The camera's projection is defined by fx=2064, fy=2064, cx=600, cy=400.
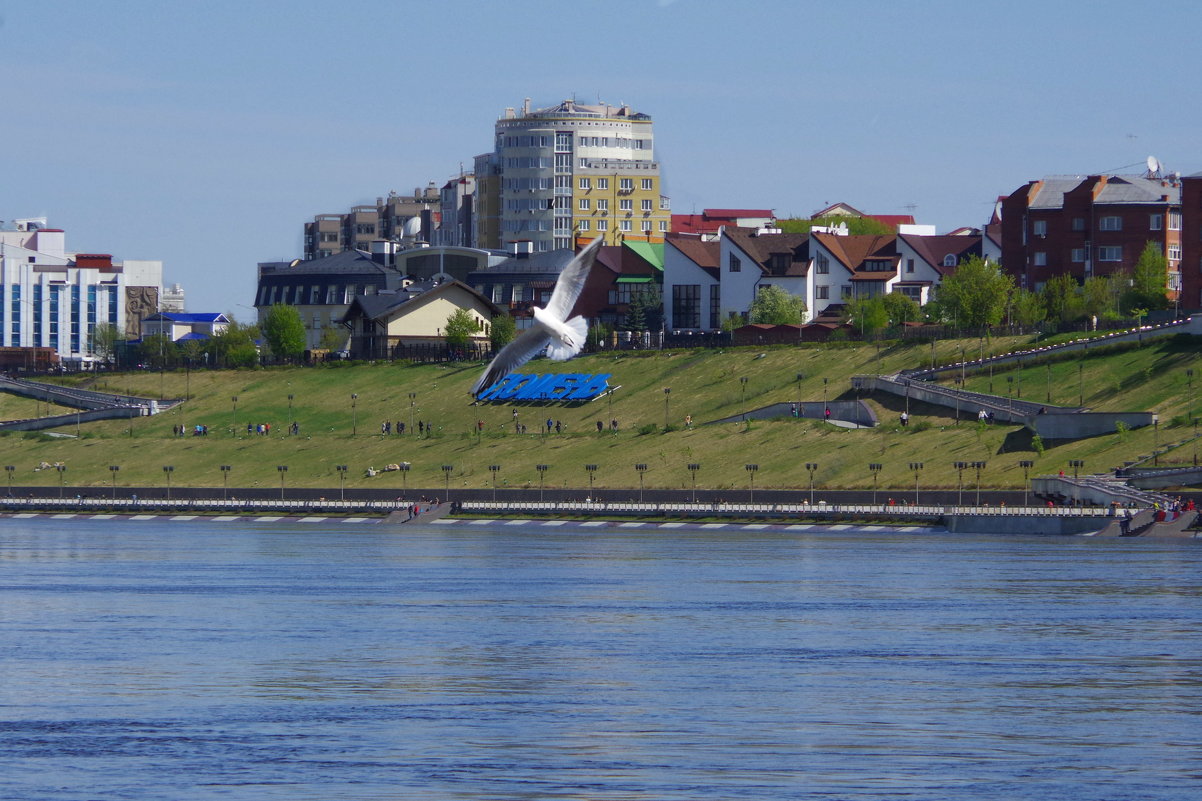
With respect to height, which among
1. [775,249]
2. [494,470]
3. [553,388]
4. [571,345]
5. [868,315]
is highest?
[775,249]

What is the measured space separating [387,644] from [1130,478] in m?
55.8

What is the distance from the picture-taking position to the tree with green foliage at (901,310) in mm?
165625

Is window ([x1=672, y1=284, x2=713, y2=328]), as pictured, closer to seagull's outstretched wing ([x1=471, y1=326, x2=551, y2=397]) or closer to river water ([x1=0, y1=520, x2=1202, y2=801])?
river water ([x1=0, y1=520, x2=1202, y2=801])

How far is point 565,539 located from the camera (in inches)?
4220

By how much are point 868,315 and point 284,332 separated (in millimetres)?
60159

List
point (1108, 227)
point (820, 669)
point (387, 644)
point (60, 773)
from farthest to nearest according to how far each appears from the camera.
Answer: point (1108, 227)
point (387, 644)
point (820, 669)
point (60, 773)

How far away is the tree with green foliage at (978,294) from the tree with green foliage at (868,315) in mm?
6333

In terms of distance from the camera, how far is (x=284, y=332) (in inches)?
7672

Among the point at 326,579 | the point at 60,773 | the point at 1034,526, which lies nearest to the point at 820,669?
the point at 60,773

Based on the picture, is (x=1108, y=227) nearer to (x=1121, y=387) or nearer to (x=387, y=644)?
(x=1121, y=387)

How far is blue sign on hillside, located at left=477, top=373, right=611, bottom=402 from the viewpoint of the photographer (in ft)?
500

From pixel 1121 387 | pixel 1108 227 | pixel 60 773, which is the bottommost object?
pixel 60 773

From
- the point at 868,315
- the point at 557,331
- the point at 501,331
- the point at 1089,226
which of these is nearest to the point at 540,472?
the point at 868,315

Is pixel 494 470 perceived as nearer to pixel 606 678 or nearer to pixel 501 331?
pixel 501 331
